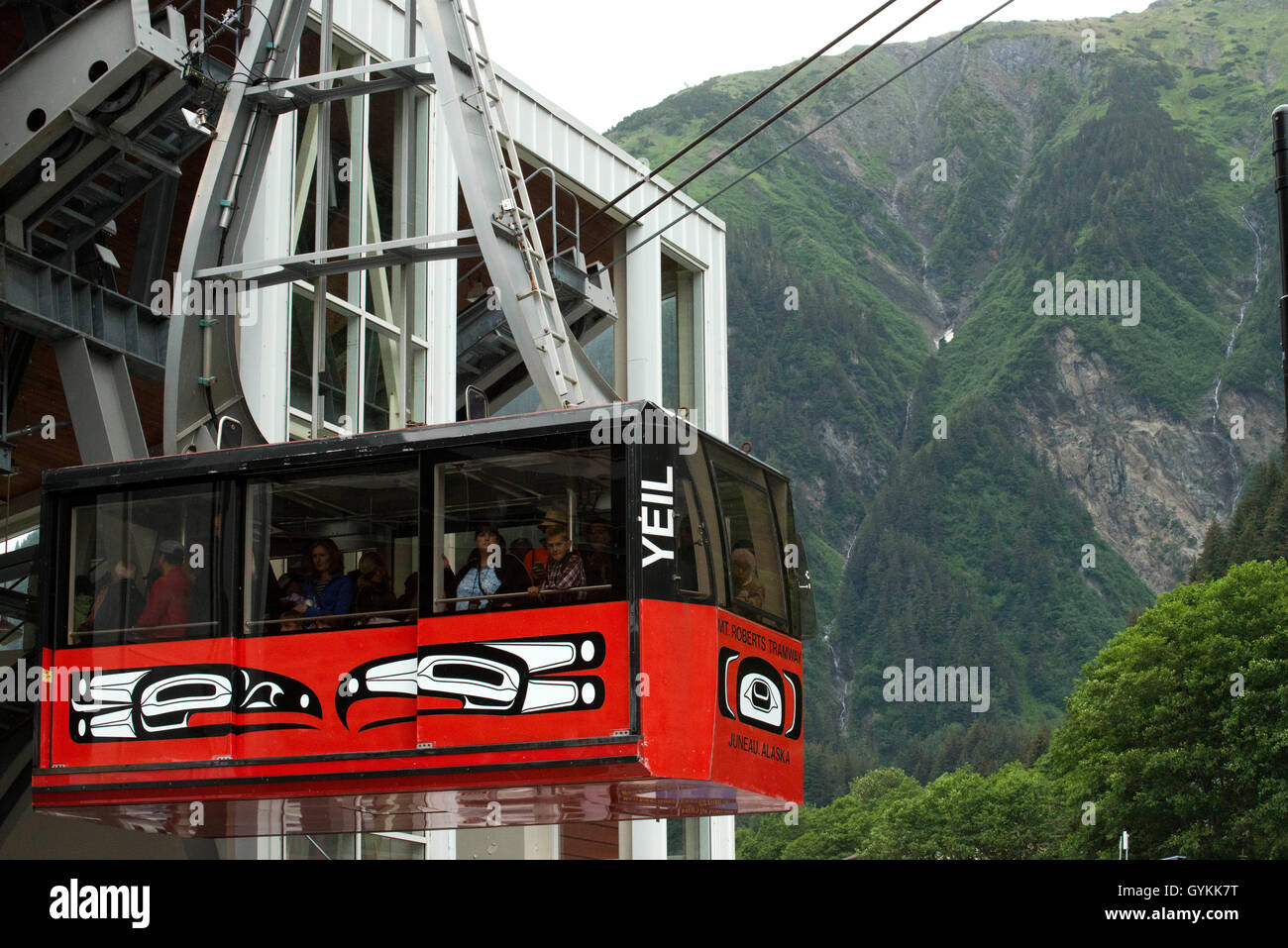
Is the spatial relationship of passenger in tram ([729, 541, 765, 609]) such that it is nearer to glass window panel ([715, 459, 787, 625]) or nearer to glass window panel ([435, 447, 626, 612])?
glass window panel ([715, 459, 787, 625])

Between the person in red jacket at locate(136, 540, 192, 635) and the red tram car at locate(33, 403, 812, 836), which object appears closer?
the red tram car at locate(33, 403, 812, 836)

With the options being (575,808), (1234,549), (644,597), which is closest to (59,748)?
(575,808)

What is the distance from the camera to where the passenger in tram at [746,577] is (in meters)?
12.0

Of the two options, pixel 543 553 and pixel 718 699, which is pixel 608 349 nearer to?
pixel 543 553

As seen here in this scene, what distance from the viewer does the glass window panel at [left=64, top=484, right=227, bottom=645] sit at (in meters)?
12.5

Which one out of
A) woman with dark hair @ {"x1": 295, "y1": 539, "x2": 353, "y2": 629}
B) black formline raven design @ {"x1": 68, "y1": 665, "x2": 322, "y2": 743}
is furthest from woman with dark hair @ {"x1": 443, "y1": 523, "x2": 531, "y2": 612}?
black formline raven design @ {"x1": 68, "y1": 665, "x2": 322, "y2": 743}

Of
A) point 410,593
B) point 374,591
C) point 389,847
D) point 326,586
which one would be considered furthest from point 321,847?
point 410,593

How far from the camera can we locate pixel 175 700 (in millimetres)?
12445

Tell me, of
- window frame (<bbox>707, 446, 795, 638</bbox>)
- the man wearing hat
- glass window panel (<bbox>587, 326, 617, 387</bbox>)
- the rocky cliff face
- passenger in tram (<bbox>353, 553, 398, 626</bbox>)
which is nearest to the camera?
the man wearing hat

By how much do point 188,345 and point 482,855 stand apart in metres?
10.2

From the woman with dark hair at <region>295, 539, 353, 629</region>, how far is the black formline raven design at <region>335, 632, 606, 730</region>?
0.50 metres

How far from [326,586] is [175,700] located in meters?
1.42

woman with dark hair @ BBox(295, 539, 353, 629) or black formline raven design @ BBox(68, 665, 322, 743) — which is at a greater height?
woman with dark hair @ BBox(295, 539, 353, 629)

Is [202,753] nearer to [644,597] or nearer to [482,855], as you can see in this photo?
[644,597]
